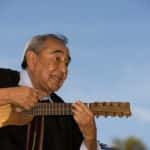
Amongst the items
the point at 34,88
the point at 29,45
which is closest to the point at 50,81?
the point at 34,88

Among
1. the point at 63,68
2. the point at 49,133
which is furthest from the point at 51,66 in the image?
the point at 49,133

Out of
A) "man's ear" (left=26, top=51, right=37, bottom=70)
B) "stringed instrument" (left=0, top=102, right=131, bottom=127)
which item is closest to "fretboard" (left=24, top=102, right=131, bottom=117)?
"stringed instrument" (left=0, top=102, right=131, bottom=127)

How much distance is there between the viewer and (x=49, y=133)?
744 cm

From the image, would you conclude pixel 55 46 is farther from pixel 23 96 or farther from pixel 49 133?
pixel 49 133

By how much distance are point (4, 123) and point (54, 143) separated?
1.95 feet

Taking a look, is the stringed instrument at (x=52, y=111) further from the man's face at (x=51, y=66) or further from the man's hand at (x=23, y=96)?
the man's hand at (x=23, y=96)

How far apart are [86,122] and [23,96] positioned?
0.69 m

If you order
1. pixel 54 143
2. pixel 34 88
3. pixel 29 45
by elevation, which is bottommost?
pixel 54 143

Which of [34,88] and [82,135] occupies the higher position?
[34,88]

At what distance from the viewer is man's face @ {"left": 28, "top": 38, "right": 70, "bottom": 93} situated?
7109 mm

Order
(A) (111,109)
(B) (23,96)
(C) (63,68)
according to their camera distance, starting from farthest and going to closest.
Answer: (C) (63,68)
(A) (111,109)
(B) (23,96)

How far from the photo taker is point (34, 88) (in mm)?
7324

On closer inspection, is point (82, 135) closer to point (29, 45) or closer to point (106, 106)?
point (106, 106)

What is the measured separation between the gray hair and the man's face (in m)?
0.05
